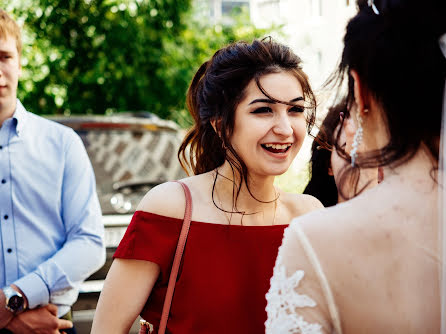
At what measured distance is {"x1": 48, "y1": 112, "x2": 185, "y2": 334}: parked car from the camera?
14.4 feet

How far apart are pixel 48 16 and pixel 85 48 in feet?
2.49

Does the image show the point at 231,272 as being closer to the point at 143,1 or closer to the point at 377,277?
the point at 377,277

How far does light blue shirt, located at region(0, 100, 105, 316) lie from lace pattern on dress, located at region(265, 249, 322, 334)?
1.59 meters

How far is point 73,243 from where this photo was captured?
2.84 meters

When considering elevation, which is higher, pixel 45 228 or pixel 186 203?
pixel 186 203

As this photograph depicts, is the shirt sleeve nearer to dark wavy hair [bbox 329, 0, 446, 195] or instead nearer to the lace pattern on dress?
the lace pattern on dress

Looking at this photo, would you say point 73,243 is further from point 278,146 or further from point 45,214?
point 278,146

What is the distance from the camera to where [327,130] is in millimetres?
1730

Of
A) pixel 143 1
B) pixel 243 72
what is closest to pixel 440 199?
pixel 243 72

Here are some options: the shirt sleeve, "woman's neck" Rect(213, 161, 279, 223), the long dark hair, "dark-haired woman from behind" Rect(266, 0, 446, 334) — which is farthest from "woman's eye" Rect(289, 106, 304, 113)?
the shirt sleeve

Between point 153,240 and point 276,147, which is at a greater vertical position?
point 276,147

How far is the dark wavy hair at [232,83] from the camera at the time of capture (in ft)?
7.61

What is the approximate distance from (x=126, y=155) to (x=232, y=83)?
2.44m

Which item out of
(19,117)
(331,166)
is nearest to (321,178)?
(331,166)
